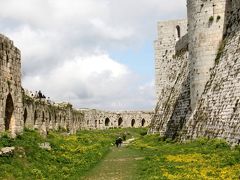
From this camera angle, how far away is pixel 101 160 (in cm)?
2642

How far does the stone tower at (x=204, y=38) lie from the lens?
108ft

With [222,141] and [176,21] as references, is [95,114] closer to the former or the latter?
[176,21]

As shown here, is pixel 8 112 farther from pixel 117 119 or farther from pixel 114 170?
pixel 117 119

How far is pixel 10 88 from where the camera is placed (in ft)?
86.7

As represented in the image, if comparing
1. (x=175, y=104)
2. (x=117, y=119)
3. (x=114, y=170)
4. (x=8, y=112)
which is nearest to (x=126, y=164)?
(x=114, y=170)

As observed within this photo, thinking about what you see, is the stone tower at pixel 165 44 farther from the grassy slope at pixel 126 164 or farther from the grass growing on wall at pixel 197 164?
the grass growing on wall at pixel 197 164

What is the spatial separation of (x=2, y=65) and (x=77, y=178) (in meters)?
9.01

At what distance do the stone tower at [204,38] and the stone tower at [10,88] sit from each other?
12618mm

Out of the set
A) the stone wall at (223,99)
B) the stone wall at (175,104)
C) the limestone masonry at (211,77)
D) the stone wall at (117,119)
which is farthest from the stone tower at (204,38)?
the stone wall at (117,119)

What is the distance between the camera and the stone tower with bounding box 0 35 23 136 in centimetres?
2505

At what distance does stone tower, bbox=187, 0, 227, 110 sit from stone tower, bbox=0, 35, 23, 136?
497 inches

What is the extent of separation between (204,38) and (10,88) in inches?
567

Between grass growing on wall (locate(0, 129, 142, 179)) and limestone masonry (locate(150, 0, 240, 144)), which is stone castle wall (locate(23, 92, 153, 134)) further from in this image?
grass growing on wall (locate(0, 129, 142, 179))

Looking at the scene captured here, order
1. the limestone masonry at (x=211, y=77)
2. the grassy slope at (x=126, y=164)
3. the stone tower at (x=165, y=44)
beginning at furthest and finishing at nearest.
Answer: the stone tower at (x=165, y=44) → the limestone masonry at (x=211, y=77) → the grassy slope at (x=126, y=164)
